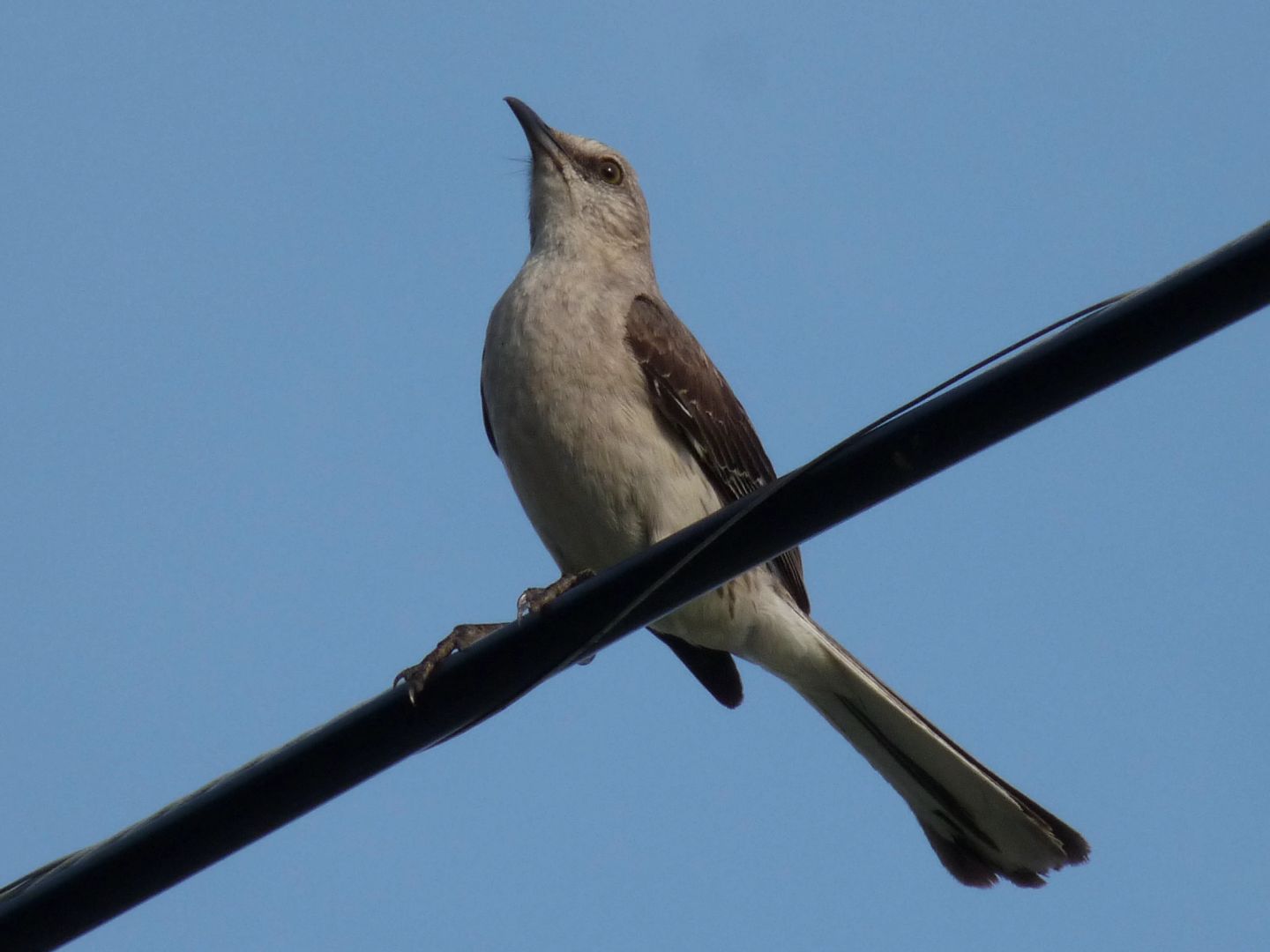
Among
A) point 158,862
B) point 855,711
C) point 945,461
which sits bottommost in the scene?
point 158,862

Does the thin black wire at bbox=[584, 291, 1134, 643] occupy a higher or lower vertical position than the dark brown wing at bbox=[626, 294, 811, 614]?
lower

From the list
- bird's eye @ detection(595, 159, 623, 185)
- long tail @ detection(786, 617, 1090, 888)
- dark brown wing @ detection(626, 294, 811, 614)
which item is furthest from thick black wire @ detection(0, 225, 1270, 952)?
bird's eye @ detection(595, 159, 623, 185)

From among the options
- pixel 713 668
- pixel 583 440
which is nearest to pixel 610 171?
pixel 583 440

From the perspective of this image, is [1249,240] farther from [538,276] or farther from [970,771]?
[538,276]

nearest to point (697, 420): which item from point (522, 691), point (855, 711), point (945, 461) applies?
point (855, 711)

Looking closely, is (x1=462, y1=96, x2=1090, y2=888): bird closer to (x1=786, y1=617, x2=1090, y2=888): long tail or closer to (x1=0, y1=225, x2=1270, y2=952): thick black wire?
(x1=786, y1=617, x2=1090, y2=888): long tail

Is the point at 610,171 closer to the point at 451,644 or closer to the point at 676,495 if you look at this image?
the point at 676,495

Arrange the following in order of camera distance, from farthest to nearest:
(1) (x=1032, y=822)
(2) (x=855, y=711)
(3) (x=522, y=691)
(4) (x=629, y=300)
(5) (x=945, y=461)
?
(4) (x=629, y=300), (2) (x=855, y=711), (1) (x=1032, y=822), (3) (x=522, y=691), (5) (x=945, y=461)
